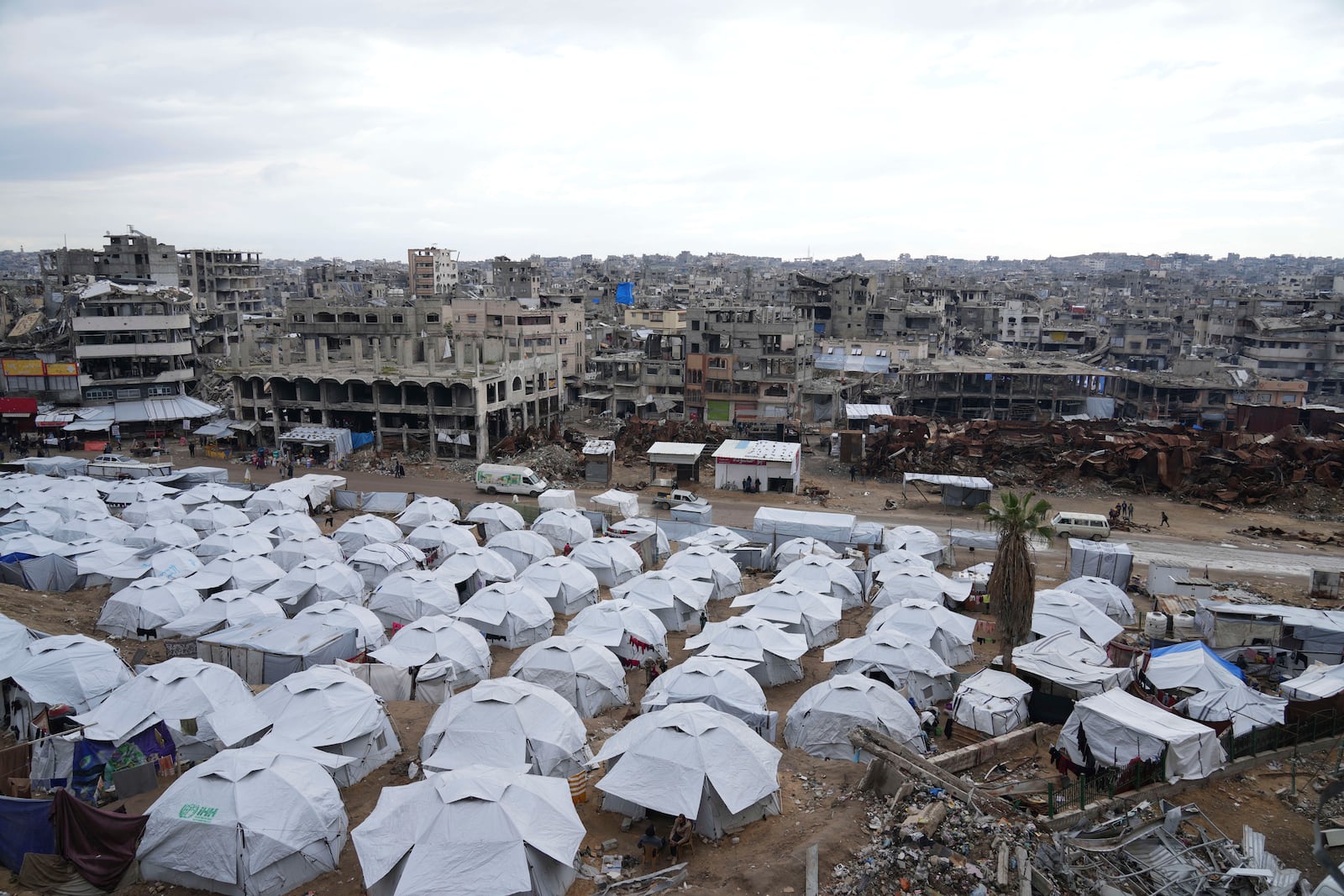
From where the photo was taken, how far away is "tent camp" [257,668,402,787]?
48.2ft

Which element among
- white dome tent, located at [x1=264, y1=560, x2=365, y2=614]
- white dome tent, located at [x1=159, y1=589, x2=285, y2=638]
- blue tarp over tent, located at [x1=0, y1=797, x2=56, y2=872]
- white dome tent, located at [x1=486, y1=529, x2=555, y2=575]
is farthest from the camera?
white dome tent, located at [x1=486, y1=529, x2=555, y2=575]

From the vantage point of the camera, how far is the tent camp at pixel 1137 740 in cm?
1409

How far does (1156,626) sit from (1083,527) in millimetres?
11786

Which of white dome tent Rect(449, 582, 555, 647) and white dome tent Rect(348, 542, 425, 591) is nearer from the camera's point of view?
white dome tent Rect(449, 582, 555, 647)

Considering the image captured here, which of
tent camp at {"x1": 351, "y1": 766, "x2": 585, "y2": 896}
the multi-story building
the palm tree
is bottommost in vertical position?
tent camp at {"x1": 351, "y1": 766, "x2": 585, "y2": 896}

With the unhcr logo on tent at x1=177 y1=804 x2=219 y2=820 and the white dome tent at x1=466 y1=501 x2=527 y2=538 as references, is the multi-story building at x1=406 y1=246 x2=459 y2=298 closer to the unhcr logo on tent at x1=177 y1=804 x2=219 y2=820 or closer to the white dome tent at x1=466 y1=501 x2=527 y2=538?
the white dome tent at x1=466 y1=501 x2=527 y2=538

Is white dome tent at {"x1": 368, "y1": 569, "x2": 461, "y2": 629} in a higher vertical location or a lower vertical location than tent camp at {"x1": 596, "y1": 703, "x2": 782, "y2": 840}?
lower

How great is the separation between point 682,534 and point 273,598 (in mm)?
14063

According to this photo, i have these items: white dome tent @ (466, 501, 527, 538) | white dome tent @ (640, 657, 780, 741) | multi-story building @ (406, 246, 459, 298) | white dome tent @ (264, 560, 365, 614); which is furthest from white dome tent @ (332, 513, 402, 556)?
multi-story building @ (406, 246, 459, 298)

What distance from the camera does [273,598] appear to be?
74.8ft

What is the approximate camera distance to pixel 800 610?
2214 centimetres

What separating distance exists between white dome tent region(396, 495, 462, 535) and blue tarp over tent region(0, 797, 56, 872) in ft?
61.9

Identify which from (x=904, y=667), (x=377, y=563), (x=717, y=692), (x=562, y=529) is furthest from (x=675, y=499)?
(x=717, y=692)

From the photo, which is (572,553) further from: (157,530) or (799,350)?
(799,350)
